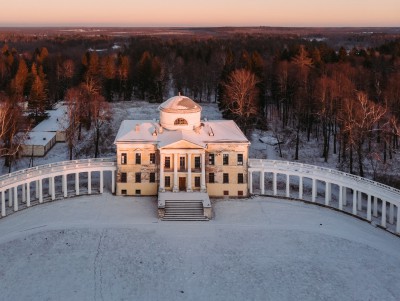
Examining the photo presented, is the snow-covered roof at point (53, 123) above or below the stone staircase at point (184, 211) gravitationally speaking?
above

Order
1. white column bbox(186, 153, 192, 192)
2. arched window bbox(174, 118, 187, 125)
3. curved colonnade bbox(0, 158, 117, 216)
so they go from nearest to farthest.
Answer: curved colonnade bbox(0, 158, 117, 216) < white column bbox(186, 153, 192, 192) < arched window bbox(174, 118, 187, 125)

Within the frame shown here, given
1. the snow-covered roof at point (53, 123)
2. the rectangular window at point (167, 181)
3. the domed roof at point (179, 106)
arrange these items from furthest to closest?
the snow-covered roof at point (53, 123) < the domed roof at point (179, 106) < the rectangular window at point (167, 181)

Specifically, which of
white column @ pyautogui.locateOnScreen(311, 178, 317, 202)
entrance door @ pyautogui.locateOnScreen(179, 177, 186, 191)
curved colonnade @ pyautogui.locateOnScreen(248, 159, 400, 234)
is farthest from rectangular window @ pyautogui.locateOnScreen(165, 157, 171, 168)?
white column @ pyautogui.locateOnScreen(311, 178, 317, 202)

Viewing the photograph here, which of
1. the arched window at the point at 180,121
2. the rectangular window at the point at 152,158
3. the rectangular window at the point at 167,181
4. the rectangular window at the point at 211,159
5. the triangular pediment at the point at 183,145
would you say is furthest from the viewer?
the arched window at the point at 180,121

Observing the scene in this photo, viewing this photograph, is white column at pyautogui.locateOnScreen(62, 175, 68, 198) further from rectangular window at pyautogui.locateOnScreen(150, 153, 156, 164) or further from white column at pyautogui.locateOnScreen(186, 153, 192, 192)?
white column at pyautogui.locateOnScreen(186, 153, 192, 192)

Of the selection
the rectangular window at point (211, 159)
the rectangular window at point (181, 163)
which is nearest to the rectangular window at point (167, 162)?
the rectangular window at point (181, 163)

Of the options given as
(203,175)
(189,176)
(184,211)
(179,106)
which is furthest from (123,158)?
(184,211)

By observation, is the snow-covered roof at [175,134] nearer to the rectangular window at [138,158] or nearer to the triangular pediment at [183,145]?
the triangular pediment at [183,145]
